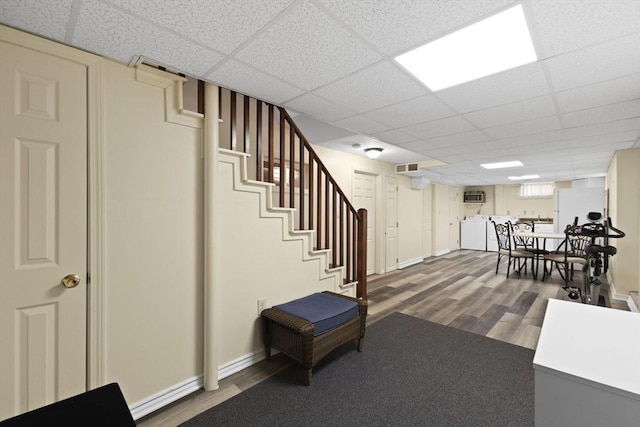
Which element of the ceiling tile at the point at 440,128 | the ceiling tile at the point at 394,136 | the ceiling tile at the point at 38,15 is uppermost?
the ceiling tile at the point at 394,136

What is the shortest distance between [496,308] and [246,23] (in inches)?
171

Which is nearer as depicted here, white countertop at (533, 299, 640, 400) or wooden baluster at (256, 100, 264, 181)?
white countertop at (533, 299, 640, 400)

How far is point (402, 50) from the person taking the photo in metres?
1.58

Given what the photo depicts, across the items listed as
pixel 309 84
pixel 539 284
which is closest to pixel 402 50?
pixel 309 84

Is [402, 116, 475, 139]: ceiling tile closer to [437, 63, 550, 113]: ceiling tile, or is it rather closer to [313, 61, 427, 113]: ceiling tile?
[437, 63, 550, 113]: ceiling tile

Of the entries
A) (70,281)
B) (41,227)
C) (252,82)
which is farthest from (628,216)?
(41,227)

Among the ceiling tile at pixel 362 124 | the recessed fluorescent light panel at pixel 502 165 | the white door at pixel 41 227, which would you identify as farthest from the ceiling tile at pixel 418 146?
the white door at pixel 41 227

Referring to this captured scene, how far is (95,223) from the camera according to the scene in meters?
1.61

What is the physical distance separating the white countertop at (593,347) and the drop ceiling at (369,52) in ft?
4.47

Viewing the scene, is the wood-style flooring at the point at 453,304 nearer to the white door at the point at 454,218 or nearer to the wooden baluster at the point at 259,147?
the wooden baluster at the point at 259,147

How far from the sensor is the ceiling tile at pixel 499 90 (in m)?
1.83

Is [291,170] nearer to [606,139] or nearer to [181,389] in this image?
[181,389]

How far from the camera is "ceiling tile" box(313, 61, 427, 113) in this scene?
1852 millimetres

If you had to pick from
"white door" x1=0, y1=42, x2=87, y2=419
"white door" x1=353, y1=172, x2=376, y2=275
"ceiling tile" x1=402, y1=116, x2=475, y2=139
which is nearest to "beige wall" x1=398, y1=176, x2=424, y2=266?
"white door" x1=353, y1=172, x2=376, y2=275
